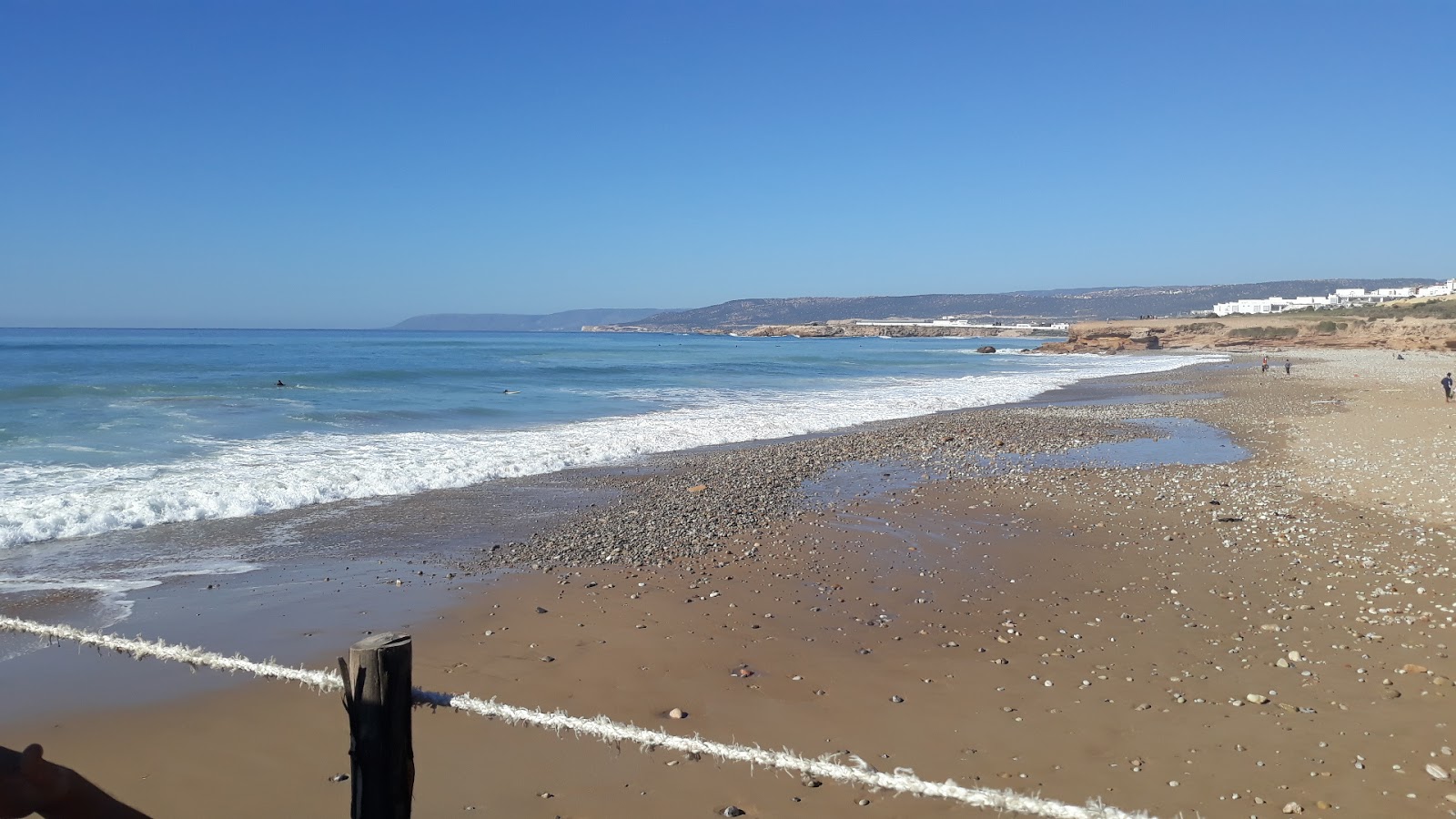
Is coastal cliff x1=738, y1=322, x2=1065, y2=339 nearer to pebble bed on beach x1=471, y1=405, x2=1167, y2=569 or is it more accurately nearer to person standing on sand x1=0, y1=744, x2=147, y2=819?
pebble bed on beach x1=471, y1=405, x2=1167, y2=569

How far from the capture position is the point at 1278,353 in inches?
2144

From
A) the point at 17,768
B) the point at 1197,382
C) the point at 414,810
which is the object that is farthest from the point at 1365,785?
the point at 1197,382

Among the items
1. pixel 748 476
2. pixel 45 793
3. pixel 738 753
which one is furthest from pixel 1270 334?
pixel 45 793

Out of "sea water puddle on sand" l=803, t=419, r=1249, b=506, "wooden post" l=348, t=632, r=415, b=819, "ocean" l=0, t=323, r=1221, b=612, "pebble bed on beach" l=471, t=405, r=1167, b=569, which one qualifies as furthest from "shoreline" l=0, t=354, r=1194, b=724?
"wooden post" l=348, t=632, r=415, b=819

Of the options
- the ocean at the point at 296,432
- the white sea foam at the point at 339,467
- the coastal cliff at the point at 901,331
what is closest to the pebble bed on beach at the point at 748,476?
the white sea foam at the point at 339,467

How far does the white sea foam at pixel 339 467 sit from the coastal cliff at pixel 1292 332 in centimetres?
4780

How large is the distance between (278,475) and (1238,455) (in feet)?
49.4

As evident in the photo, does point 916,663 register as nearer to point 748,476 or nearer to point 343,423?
point 748,476

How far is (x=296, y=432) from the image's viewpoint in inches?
687

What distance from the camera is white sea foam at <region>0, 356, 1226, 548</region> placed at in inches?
393

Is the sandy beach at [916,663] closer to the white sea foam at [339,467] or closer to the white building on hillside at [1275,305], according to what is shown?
the white sea foam at [339,467]

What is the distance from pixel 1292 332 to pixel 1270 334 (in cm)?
154

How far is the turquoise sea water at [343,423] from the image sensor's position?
36.1 feet

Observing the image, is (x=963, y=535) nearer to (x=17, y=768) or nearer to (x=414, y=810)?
(x=414, y=810)
